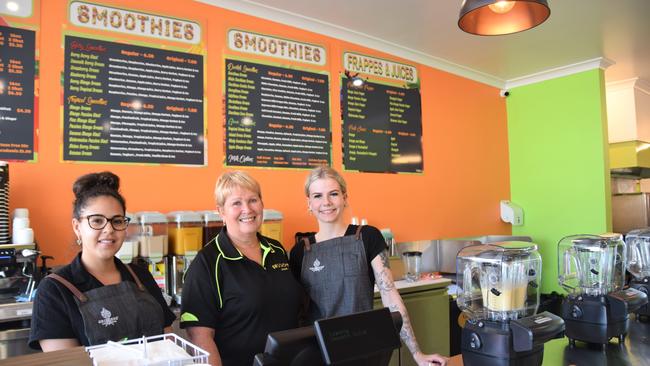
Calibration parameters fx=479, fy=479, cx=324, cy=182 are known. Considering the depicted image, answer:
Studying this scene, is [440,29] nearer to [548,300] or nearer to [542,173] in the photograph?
[542,173]

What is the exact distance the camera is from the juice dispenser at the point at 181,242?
2580mm

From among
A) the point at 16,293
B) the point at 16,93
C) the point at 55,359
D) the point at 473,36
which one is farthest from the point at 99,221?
the point at 473,36

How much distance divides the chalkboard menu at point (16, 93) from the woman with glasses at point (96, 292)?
1.38 metres

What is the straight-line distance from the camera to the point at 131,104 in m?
2.90

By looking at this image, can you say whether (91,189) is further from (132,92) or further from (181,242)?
(132,92)

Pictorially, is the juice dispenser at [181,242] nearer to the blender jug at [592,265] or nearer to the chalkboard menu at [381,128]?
the chalkboard menu at [381,128]

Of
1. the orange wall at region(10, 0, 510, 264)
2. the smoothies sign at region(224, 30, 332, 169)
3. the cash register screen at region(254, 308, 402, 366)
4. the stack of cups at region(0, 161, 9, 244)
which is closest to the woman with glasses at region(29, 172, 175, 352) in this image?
the cash register screen at region(254, 308, 402, 366)

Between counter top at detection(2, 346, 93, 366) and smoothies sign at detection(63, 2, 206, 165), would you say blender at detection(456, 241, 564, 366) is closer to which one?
counter top at detection(2, 346, 93, 366)

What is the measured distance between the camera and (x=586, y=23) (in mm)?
3924

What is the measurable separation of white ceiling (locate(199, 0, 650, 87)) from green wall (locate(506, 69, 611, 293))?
33 centimetres

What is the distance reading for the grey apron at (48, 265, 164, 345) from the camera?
1.33 m

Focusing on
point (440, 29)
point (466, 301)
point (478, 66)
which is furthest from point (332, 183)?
point (478, 66)

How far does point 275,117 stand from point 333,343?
281cm

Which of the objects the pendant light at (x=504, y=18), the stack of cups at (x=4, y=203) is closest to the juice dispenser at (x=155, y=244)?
the stack of cups at (x=4, y=203)
